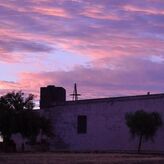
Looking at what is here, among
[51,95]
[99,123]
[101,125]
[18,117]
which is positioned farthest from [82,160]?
[51,95]

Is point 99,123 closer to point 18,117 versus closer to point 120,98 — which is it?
point 120,98

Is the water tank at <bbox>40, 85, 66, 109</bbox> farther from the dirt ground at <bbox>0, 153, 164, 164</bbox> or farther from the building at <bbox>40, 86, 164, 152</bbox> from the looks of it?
the dirt ground at <bbox>0, 153, 164, 164</bbox>

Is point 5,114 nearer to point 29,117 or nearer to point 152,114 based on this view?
point 29,117

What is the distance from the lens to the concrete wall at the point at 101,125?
242ft

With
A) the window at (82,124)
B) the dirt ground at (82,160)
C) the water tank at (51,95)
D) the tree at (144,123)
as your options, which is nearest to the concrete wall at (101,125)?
the window at (82,124)

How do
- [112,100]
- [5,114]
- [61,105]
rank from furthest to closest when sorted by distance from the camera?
[61,105], [112,100], [5,114]

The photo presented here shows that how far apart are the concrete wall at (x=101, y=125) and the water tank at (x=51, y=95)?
338 cm

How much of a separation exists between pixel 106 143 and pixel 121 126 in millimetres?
3408

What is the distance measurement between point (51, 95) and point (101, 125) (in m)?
15.3

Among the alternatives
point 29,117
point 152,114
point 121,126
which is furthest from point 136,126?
point 29,117

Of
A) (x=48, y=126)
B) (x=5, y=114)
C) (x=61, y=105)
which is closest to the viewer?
(x=5, y=114)

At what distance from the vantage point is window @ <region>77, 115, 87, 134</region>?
82.7 metres

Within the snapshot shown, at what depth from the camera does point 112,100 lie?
7875 centimetres

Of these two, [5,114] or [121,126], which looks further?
[121,126]
